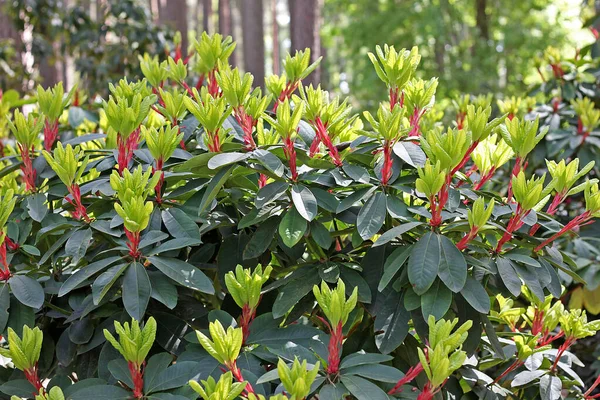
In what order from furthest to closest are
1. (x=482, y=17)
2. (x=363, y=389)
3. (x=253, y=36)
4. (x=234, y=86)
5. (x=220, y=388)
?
1. (x=482, y=17)
2. (x=253, y=36)
3. (x=234, y=86)
4. (x=363, y=389)
5. (x=220, y=388)

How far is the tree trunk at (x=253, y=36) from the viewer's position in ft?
33.8

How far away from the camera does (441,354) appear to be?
1.23 meters

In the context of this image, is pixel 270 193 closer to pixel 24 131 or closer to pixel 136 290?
pixel 136 290

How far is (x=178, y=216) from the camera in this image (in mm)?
1558

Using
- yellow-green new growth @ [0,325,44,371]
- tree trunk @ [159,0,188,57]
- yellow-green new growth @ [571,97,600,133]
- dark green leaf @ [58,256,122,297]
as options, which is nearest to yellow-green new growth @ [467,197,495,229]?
dark green leaf @ [58,256,122,297]

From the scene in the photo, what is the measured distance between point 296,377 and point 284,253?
59cm

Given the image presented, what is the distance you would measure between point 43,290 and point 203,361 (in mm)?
462

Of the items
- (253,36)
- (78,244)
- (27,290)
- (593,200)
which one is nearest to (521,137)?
(593,200)

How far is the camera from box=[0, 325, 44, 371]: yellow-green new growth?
1.38m

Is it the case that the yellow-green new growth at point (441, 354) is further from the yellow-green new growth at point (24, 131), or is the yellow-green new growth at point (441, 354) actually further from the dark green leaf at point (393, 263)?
the yellow-green new growth at point (24, 131)

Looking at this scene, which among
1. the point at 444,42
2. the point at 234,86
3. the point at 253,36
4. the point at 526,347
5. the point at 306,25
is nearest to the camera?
the point at 234,86

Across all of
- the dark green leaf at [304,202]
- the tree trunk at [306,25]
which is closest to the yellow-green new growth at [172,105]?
the dark green leaf at [304,202]

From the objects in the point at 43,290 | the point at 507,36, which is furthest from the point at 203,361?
the point at 507,36

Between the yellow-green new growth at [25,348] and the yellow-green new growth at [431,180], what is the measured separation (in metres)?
0.89
